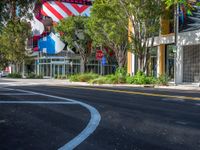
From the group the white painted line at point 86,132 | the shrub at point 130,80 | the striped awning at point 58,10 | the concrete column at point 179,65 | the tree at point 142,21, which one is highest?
the striped awning at point 58,10

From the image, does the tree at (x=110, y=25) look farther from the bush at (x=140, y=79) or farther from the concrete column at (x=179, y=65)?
the concrete column at (x=179, y=65)

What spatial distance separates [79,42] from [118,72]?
73.5 feet

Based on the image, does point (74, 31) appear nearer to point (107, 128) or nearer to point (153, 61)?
point (153, 61)

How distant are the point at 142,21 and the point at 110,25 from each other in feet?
18.9

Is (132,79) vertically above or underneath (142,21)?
underneath

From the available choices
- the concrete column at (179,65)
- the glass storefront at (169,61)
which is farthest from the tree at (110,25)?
the concrete column at (179,65)

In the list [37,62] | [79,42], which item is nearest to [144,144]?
[79,42]

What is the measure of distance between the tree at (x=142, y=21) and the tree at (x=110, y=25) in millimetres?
1171

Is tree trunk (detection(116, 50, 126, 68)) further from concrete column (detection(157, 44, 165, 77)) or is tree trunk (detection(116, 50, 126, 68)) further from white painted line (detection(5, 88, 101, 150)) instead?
white painted line (detection(5, 88, 101, 150))

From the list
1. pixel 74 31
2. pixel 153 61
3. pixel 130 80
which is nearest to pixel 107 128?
pixel 130 80

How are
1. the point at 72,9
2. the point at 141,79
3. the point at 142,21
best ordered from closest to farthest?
the point at 141,79 → the point at 142,21 → the point at 72,9

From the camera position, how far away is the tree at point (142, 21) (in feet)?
111

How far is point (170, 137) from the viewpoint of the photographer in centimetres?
767

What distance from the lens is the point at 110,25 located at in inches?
1574
